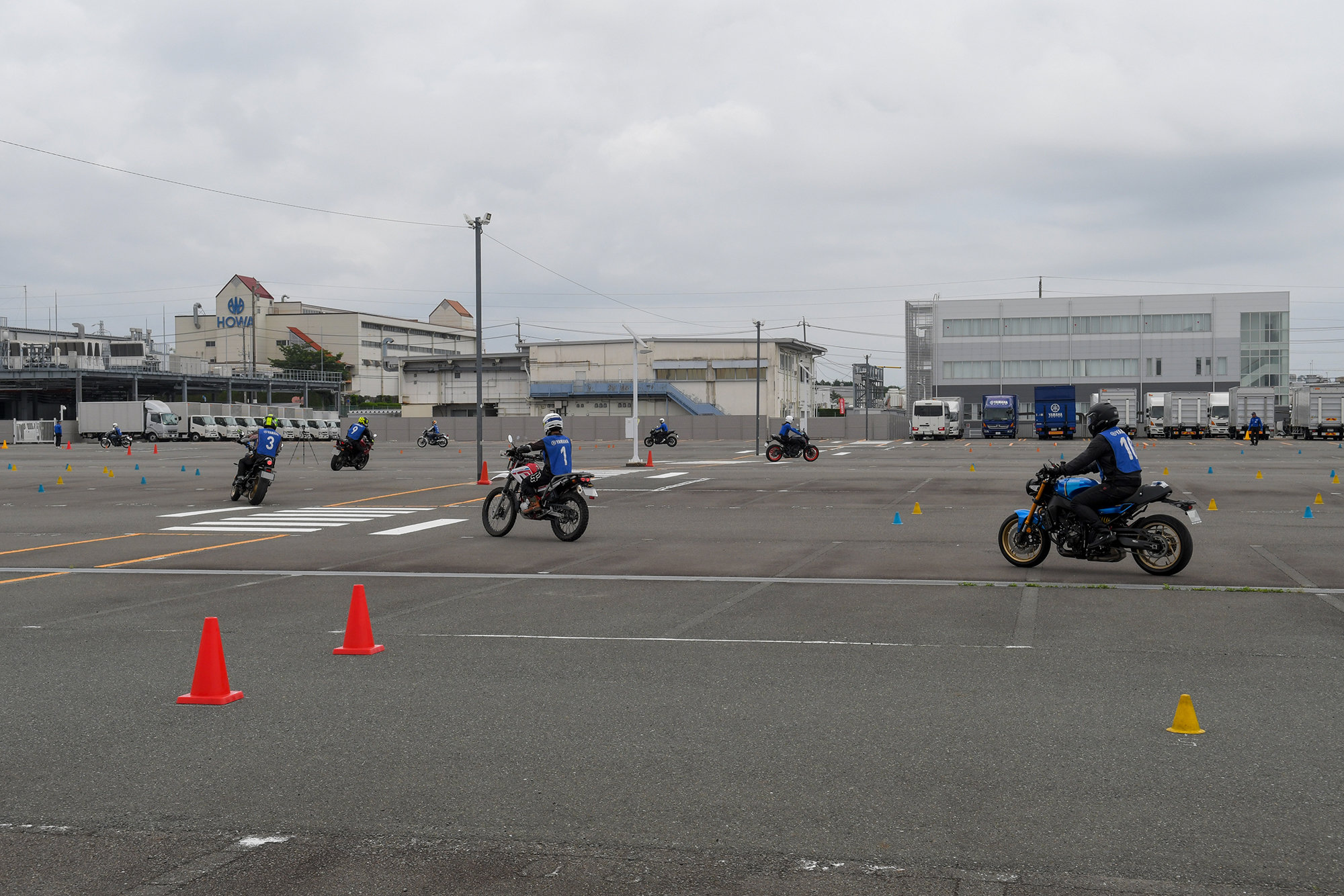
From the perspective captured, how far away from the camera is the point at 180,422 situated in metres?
83.6

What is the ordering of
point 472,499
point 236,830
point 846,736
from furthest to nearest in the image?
point 472,499
point 846,736
point 236,830

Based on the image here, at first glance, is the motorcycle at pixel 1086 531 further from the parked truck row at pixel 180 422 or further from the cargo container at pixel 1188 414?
the cargo container at pixel 1188 414

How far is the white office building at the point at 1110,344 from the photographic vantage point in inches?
4464

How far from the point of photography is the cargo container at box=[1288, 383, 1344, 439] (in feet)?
242

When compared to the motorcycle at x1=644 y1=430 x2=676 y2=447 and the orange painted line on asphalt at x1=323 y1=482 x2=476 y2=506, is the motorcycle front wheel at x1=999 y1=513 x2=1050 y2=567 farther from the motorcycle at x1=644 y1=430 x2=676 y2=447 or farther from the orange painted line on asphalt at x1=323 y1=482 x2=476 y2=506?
the motorcycle at x1=644 y1=430 x2=676 y2=447

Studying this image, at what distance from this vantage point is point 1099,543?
520 inches

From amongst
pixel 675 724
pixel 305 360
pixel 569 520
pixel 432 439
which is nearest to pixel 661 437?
pixel 432 439

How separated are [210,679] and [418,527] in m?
12.5

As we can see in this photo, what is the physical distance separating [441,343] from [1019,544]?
487 feet

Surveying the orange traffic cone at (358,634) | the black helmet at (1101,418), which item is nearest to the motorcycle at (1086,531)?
the black helmet at (1101,418)

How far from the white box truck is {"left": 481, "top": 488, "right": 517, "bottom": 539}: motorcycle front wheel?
70.6 metres

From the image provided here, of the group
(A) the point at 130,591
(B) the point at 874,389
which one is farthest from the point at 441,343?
(A) the point at 130,591

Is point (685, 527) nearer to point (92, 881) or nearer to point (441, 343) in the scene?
point (92, 881)

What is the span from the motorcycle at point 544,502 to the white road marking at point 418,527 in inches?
66.3
